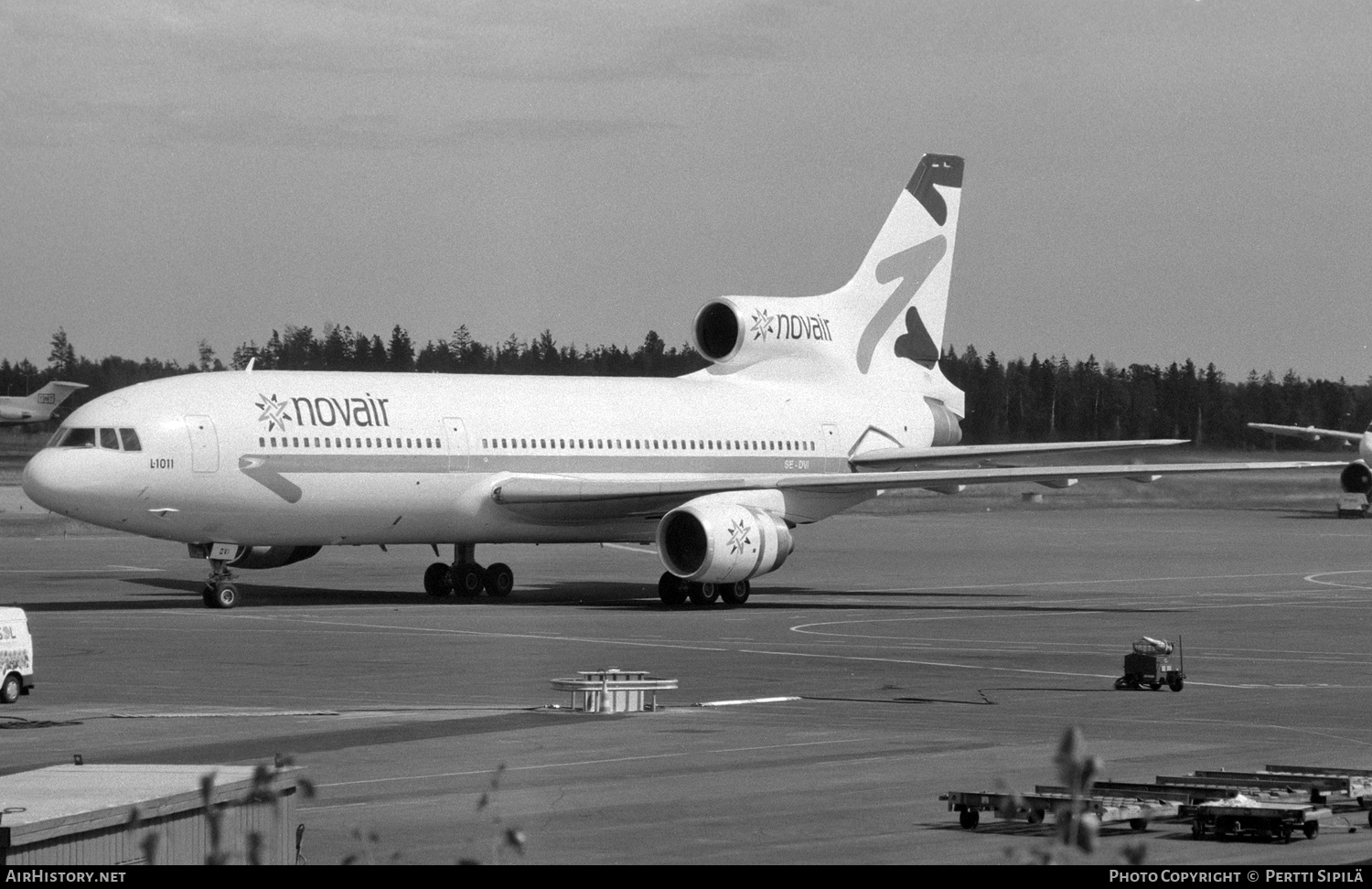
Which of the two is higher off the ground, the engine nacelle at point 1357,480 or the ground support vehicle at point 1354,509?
the engine nacelle at point 1357,480

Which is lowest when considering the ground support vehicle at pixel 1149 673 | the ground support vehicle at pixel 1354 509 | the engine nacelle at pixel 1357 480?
the ground support vehicle at pixel 1149 673

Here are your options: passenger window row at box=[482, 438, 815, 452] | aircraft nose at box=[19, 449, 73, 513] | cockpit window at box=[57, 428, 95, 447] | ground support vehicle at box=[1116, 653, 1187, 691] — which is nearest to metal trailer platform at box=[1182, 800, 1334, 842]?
ground support vehicle at box=[1116, 653, 1187, 691]

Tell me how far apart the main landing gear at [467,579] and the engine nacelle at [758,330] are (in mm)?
8393

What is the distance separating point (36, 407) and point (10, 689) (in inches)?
3854

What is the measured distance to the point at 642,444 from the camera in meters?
44.0

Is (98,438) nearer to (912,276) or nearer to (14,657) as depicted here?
(14,657)

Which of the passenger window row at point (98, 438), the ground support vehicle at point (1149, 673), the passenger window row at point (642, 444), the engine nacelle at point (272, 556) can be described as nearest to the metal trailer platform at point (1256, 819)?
the ground support vehicle at point (1149, 673)

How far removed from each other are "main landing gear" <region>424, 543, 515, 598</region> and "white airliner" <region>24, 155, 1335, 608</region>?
4cm

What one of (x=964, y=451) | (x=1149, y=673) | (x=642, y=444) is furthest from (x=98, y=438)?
(x=1149, y=673)

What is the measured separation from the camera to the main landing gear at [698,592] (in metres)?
40.6

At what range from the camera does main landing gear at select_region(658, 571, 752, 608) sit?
40.6 m

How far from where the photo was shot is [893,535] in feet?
226

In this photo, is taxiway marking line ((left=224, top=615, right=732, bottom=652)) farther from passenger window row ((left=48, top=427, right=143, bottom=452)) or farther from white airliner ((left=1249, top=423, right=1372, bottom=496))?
white airliner ((left=1249, top=423, right=1372, bottom=496))

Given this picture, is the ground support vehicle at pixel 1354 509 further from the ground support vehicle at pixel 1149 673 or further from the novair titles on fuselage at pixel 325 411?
the ground support vehicle at pixel 1149 673
